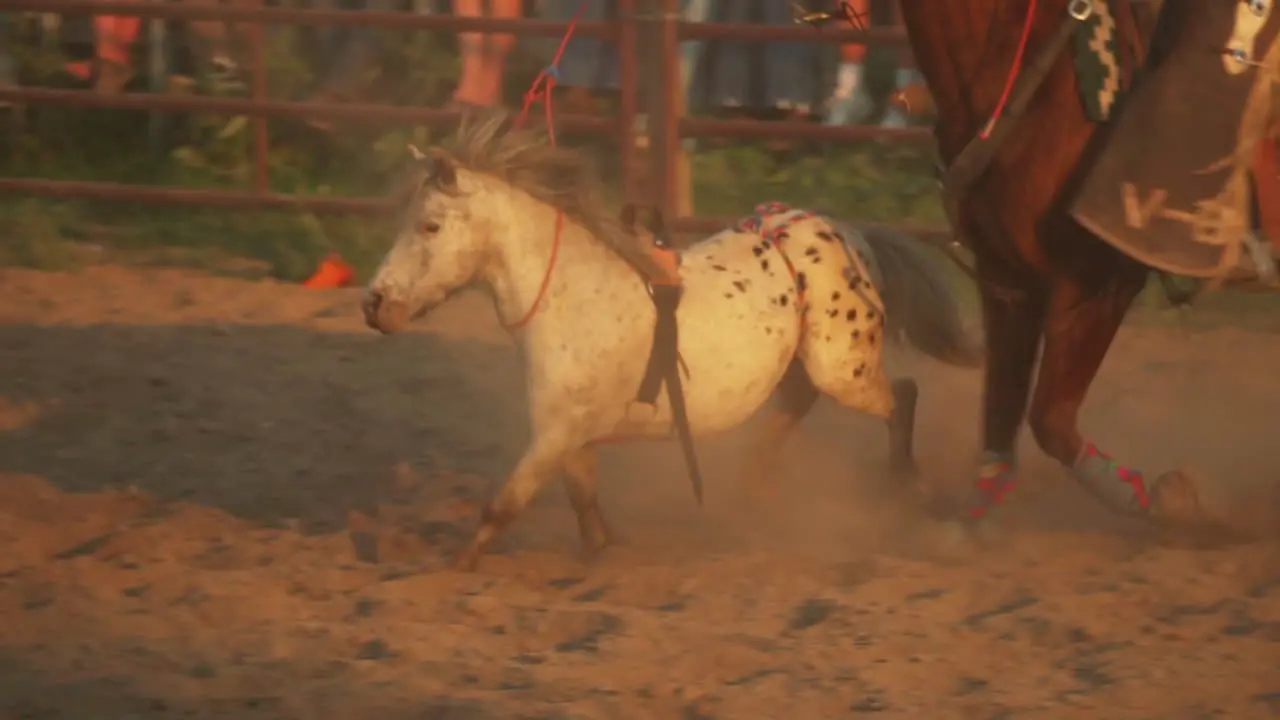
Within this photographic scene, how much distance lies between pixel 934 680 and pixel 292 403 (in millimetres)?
2885

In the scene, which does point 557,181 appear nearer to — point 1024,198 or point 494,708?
point 1024,198

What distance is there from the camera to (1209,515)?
423 centimetres

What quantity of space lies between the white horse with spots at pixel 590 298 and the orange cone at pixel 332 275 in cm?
313

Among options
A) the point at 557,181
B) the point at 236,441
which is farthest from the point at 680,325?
the point at 236,441

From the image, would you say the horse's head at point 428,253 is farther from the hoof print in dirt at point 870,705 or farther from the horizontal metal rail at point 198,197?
the horizontal metal rail at point 198,197

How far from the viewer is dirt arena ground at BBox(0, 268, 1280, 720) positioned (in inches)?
135

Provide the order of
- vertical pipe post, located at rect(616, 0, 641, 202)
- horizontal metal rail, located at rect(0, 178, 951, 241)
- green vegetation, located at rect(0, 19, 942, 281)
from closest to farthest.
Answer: vertical pipe post, located at rect(616, 0, 641, 202), horizontal metal rail, located at rect(0, 178, 951, 241), green vegetation, located at rect(0, 19, 942, 281)

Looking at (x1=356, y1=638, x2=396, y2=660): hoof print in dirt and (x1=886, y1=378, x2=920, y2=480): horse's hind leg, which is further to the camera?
(x1=886, y1=378, x2=920, y2=480): horse's hind leg

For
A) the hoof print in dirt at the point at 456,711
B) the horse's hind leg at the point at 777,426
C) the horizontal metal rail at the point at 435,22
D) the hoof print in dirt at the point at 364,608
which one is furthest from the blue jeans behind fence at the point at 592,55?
the hoof print in dirt at the point at 456,711

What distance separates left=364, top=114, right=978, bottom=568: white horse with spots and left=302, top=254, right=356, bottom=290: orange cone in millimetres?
3129

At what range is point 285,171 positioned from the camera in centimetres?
909

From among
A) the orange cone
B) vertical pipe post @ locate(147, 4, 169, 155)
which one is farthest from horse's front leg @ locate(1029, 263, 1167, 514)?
vertical pipe post @ locate(147, 4, 169, 155)

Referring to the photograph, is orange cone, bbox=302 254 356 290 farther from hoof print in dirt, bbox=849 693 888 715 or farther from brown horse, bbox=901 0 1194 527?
hoof print in dirt, bbox=849 693 888 715

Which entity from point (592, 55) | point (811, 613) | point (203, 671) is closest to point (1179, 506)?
point (811, 613)
